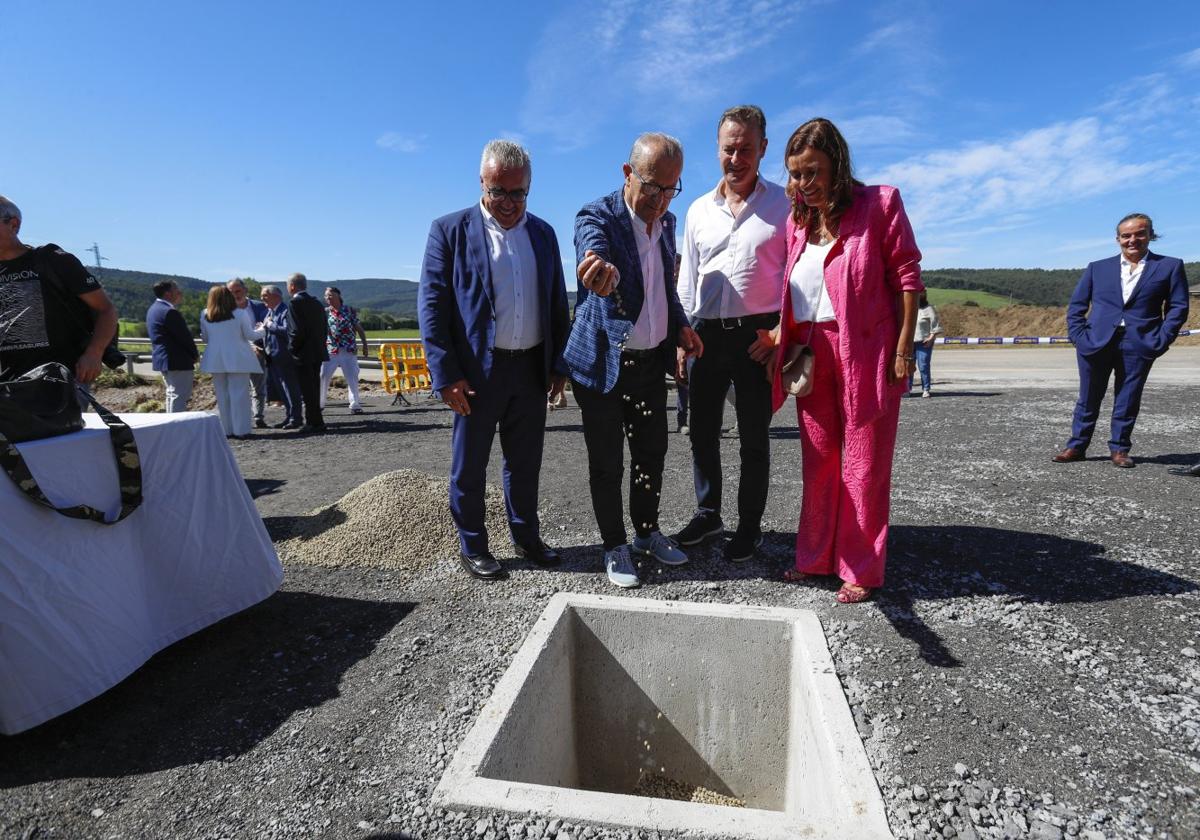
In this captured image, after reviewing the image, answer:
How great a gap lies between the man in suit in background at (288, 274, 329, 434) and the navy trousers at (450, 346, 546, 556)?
18.8ft

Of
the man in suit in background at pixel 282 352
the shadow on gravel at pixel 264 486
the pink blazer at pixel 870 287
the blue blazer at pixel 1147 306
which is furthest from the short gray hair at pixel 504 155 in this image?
the man in suit in background at pixel 282 352

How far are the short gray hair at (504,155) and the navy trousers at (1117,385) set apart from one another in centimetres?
535

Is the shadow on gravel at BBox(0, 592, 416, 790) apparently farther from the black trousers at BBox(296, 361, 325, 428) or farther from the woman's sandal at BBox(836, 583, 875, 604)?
the black trousers at BBox(296, 361, 325, 428)

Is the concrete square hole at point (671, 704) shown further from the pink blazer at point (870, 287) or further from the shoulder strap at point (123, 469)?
the shoulder strap at point (123, 469)

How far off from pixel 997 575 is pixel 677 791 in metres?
2.05

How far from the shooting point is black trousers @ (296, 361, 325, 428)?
8531mm

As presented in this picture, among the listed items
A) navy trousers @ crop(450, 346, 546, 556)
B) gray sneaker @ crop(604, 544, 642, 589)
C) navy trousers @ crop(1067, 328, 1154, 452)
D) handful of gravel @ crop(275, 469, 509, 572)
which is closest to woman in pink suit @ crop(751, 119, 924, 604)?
gray sneaker @ crop(604, 544, 642, 589)

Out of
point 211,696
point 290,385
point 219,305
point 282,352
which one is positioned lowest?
point 211,696

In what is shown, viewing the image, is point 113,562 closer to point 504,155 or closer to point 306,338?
point 504,155

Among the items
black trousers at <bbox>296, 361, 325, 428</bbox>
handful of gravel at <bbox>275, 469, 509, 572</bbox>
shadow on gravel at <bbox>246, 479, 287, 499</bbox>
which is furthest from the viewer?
black trousers at <bbox>296, 361, 325, 428</bbox>

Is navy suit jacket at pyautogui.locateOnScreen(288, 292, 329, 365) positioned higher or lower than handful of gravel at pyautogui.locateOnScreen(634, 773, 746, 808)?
higher

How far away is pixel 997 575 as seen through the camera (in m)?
3.38

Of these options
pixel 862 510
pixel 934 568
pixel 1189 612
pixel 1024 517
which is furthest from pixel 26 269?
pixel 1024 517

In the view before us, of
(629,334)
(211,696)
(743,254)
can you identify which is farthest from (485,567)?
(743,254)
